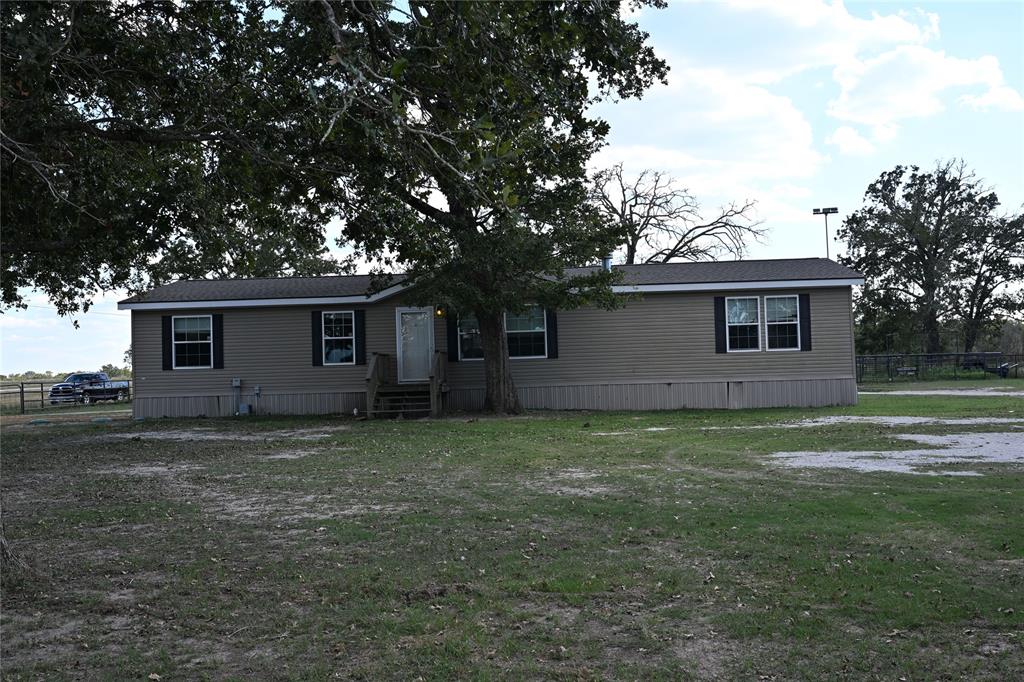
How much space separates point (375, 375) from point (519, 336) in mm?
3761

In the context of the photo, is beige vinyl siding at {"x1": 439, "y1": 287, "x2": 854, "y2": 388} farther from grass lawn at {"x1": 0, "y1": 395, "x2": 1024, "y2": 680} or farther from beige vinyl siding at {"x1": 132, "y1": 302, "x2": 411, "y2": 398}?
grass lawn at {"x1": 0, "y1": 395, "x2": 1024, "y2": 680}

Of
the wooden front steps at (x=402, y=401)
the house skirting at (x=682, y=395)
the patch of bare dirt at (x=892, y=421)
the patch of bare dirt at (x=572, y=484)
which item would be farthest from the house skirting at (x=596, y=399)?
the patch of bare dirt at (x=572, y=484)

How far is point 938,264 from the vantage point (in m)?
41.8

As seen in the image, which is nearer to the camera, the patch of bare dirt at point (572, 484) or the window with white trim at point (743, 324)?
the patch of bare dirt at point (572, 484)

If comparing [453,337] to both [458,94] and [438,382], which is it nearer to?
[438,382]

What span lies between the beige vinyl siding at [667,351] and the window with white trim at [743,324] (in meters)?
0.15

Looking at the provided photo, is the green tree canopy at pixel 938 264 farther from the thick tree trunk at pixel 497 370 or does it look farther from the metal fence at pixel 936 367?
the thick tree trunk at pixel 497 370

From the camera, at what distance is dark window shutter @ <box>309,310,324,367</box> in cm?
2138

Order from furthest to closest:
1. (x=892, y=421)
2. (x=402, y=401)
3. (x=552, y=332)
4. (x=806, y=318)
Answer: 1. (x=552, y=332)
2. (x=806, y=318)
3. (x=402, y=401)
4. (x=892, y=421)

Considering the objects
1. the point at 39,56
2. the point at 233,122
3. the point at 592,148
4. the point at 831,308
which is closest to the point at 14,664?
the point at 39,56

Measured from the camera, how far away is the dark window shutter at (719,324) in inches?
823

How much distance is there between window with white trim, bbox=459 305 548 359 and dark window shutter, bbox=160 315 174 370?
7.25m

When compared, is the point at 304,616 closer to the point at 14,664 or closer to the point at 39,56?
the point at 14,664

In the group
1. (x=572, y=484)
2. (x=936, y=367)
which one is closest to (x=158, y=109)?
(x=572, y=484)
